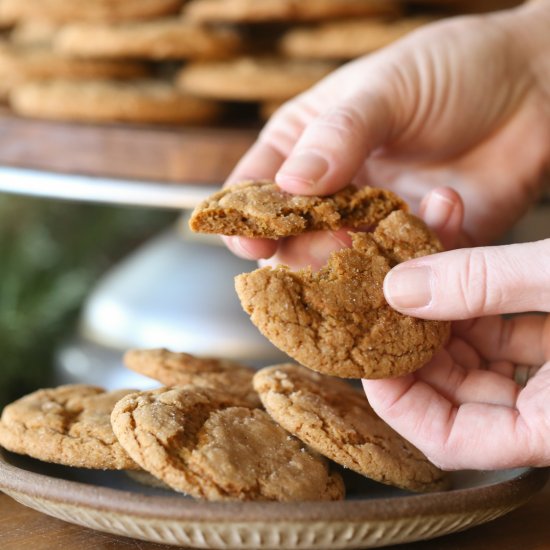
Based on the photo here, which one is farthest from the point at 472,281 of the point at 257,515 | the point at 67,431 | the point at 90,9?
the point at 90,9

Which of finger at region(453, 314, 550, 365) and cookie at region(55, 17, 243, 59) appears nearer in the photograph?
finger at region(453, 314, 550, 365)

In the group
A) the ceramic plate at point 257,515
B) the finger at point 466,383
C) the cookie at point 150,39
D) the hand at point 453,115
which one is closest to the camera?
the ceramic plate at point 257,515

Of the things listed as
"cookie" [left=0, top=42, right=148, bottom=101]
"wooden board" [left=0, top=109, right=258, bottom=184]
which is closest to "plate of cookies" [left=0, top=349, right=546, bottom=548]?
"wooden board" [left=0, top=109, right=258, bottom=184]

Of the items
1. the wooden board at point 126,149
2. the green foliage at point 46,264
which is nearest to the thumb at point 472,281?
the wooden board at point 126,149

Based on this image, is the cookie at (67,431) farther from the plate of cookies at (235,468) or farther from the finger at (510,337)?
the finger at (510,337)

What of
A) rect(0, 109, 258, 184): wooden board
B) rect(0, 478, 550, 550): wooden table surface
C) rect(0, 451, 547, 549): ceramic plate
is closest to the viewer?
rect(0, 451, 547, 549): ceramic plate

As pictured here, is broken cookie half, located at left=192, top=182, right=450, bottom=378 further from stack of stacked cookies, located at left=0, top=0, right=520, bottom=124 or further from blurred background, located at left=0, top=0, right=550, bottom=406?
stack of stacked cookies, located at left=0, top=0, right=520, bottom=124

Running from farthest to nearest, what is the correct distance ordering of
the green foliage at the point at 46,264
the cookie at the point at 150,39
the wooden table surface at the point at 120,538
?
the green foliage at the point at 46,264 → the cookie at the point at 150,39 → the wooden table surface at the point at 120,538
